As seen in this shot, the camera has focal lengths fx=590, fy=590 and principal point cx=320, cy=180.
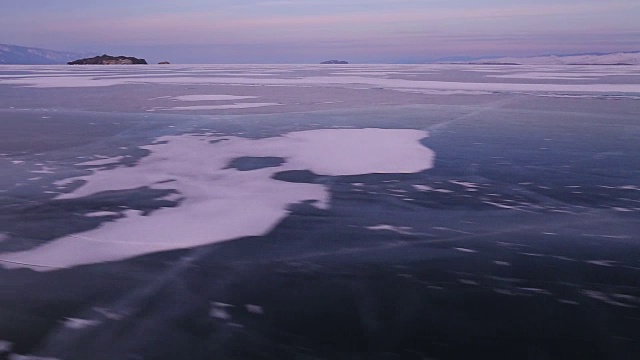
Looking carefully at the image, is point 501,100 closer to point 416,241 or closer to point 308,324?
point 416,241

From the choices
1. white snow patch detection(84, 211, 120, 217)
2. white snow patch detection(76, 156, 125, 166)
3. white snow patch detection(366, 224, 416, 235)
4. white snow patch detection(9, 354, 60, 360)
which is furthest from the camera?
white snow patch detection(76, 156, 125, 166)

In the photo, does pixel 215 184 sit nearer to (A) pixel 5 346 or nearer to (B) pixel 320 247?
(B) pixel 320 247

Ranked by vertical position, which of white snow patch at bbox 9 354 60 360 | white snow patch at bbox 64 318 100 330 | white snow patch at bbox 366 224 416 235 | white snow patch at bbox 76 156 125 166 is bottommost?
white snow patch at bbox 9 354 60 360

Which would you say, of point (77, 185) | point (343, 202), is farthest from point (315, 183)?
point (77, 185)

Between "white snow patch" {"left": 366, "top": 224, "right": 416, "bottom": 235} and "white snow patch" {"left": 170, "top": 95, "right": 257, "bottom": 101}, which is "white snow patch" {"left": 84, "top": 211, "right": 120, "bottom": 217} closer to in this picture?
"white snow patch" {"left": 366, "top": 224, "right": 416, "bottom": 235}

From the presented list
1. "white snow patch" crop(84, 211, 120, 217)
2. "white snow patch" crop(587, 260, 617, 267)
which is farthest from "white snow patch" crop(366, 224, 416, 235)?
"white snow patch" crop(84, 211, 120, 217)
